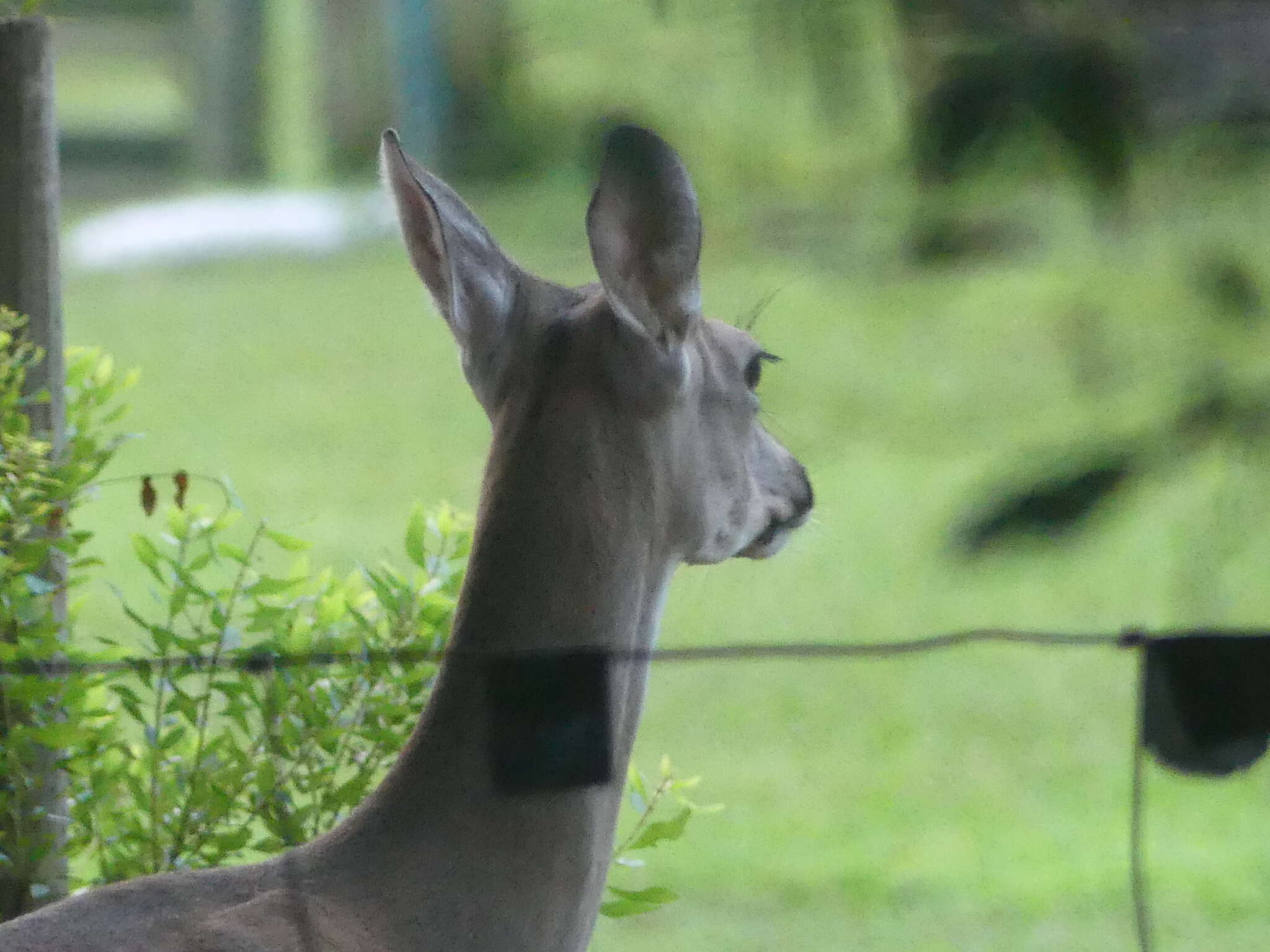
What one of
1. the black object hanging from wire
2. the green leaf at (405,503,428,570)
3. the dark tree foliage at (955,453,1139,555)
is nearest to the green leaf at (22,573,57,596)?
the green leaf at (405,503,428,570)

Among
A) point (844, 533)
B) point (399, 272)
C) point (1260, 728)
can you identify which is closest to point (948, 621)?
point (844, 533)

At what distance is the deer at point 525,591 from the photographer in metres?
1.48

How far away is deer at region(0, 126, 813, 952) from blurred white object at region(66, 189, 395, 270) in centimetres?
964

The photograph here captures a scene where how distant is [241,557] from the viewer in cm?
209

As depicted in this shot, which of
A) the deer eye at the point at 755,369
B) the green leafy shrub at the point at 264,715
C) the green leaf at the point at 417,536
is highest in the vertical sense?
the deer eye at the point at 755,369

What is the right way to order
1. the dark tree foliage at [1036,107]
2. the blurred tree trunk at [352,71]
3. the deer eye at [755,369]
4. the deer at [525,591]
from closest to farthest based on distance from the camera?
1. the dark tree foliage at [1036,107]
2. the deer at [525,591]
3. the deer eye at [755,369]
4. the blurred tree trunk at [352,71]

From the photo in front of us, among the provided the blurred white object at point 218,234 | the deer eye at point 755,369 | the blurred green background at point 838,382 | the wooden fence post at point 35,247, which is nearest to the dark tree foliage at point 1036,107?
the blurred green background at point 838,382

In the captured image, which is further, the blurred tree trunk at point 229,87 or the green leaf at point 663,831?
the blurred tree trunk at point 229,87

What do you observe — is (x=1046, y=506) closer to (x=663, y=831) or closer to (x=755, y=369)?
(x=755, y=369)

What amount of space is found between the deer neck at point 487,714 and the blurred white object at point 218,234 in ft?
31.9

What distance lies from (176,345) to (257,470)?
7.35ft

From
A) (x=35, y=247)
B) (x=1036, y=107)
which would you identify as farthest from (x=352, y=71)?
(x=1036, y=107)

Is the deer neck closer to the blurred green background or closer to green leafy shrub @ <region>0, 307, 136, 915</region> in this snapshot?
the blurred green background

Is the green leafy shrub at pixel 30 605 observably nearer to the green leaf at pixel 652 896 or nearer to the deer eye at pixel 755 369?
the green leaf at pixel 652 896
